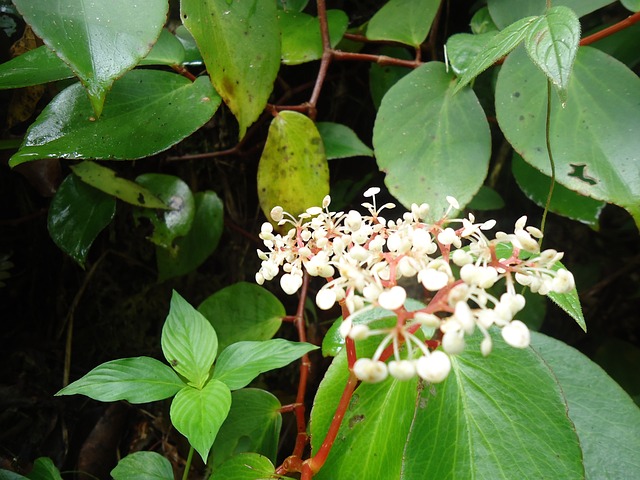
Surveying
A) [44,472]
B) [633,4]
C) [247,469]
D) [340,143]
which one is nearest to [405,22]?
[340,143]

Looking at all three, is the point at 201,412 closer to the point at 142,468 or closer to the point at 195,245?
the point at 142,468

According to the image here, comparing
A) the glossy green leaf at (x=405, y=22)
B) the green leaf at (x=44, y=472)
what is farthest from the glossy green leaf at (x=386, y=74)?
the green leaf at (x=44, y=472)

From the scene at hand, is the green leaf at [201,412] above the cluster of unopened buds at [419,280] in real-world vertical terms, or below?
below

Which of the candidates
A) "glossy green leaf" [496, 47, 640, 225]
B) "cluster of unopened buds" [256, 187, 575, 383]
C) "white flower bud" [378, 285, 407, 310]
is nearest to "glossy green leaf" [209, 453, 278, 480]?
"cluster of unopened buds" [256, 187, 575, 383]

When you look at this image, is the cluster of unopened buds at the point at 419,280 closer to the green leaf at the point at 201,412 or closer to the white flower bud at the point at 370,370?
the white flower bud at the point at 370,370

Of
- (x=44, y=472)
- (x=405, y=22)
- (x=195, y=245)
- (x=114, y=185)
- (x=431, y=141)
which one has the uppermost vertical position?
(x=405, y=22)

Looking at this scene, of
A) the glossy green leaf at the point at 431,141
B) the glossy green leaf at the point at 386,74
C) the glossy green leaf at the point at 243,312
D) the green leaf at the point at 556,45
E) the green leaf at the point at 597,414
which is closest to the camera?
the green leaf at the point at 556,45
